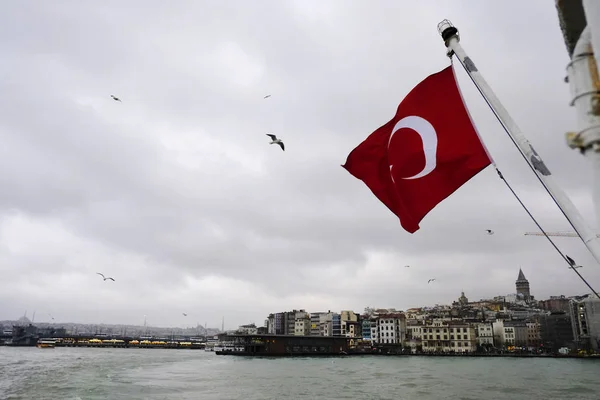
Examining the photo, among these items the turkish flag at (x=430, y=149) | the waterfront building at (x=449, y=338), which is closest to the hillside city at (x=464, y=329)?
the waterfront building at (x=449, y=338)

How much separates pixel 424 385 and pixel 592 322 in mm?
85244

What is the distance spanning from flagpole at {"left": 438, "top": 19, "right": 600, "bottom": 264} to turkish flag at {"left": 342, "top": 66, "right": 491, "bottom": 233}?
0.75 m

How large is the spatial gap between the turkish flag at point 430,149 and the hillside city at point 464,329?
91.0 metres

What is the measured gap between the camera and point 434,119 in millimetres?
4512

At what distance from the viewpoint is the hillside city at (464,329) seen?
8931 centimetres

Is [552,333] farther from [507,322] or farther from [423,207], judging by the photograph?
[423,207]

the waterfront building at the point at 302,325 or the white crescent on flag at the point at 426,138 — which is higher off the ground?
the white crescent on flag at the point at 426,138

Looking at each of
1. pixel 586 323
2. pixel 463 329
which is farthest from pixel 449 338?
pixel 586 323

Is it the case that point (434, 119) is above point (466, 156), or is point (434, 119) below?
above

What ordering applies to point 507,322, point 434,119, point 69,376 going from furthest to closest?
point 507,322 → point 69,376 → point 434,119

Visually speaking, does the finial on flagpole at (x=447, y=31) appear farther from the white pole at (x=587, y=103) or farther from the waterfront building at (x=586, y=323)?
the waterfront building at (x=586, y=323)

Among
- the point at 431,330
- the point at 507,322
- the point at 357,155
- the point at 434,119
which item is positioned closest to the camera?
the point at 434,119

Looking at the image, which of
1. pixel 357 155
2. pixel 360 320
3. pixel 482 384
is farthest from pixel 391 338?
pixel 357 155

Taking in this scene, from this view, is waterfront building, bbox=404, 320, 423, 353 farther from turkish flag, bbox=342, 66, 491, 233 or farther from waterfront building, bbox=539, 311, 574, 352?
turkish flag, bbox=342, 66, 491, 233
